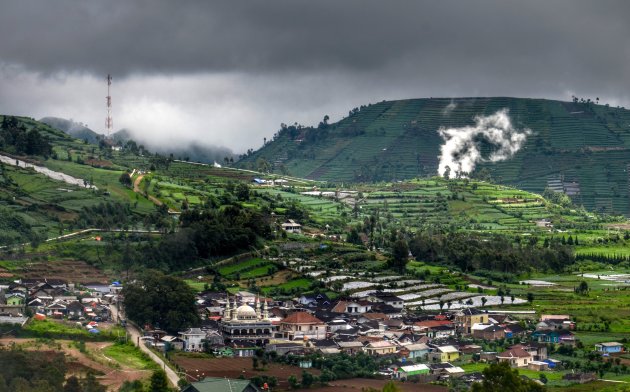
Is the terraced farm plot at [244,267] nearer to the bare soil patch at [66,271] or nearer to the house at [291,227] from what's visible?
the bare soil patch at [66,271]

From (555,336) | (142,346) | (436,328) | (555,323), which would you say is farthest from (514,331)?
(142,346)

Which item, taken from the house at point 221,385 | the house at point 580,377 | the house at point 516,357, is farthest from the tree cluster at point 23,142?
Result: the house at point 580,377

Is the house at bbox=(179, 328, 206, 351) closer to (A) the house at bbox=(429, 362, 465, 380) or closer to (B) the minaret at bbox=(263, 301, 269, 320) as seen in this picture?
(B) the minaret at bbox=(263, 301, 269, 320)

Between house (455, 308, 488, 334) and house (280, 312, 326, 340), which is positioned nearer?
house (280, 312, 326, 340)

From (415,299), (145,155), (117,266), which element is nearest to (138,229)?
(117,266)

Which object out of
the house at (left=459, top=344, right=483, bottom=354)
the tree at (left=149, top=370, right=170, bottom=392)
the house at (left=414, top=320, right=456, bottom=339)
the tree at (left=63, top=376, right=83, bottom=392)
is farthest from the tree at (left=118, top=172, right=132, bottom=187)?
the tree at (left=63, top=376, right=83, bottom=392)

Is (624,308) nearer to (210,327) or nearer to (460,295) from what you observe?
(460,295)

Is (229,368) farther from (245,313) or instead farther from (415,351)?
(415,351)
